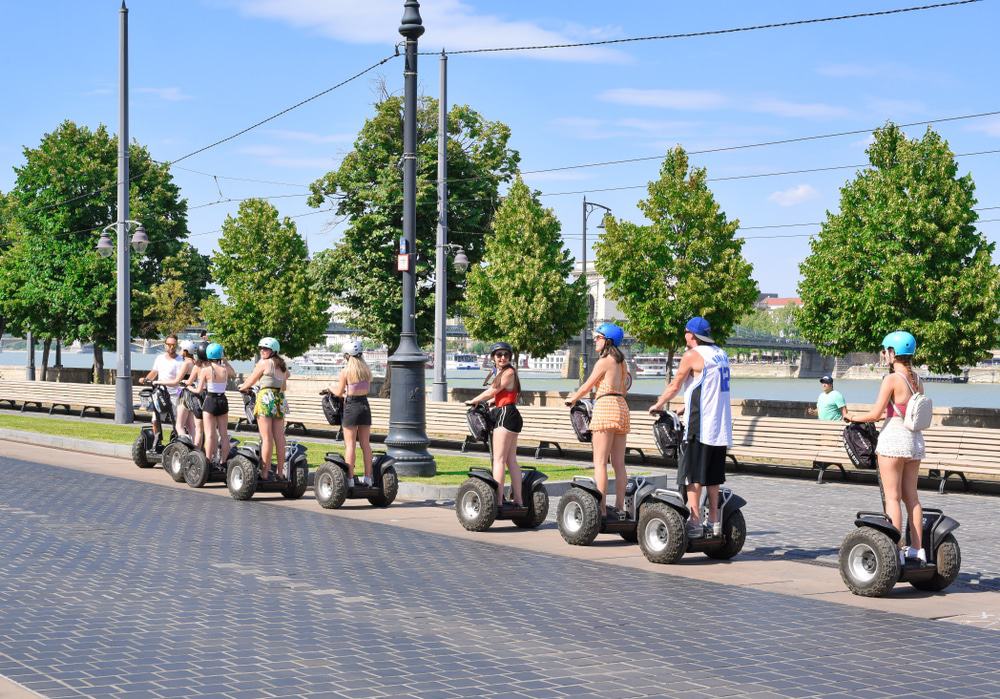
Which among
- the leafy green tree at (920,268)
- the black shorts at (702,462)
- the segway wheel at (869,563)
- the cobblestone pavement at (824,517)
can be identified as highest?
the leafy green tree at (920,268)

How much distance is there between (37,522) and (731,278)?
31.7 meters

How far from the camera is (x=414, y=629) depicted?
7426mm

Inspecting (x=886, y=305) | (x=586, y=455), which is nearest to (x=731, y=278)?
(x=886, y=305)

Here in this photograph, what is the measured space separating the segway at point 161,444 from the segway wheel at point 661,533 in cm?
774

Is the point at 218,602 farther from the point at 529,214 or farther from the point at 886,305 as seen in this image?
the point at 529,214

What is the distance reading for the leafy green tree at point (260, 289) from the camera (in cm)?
5484

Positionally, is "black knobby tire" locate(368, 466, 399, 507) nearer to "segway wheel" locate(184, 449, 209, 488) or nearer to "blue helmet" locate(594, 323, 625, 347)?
"segway wheel" locate(184, 449, 209, 488)

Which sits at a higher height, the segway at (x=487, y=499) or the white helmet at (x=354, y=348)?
the white helmet at (x=354, y=348)

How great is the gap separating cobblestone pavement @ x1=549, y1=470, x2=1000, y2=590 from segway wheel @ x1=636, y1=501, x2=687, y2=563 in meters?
1.01

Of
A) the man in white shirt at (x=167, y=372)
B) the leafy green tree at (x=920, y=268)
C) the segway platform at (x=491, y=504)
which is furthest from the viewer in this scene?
the leafy green tree at (x=920, y=268)

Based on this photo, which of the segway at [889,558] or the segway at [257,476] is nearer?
the segway at [889,558]

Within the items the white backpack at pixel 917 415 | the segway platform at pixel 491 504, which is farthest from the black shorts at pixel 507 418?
the white backpack at pixel 917 415

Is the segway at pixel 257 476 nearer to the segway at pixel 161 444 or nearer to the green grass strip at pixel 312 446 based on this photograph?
the green grass strip at pixel 312 446

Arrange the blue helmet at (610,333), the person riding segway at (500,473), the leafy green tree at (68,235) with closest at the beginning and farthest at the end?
the blue helmet at (610,333) < the person riding segway at (500,473) < the leafy green tree at (68,235)
